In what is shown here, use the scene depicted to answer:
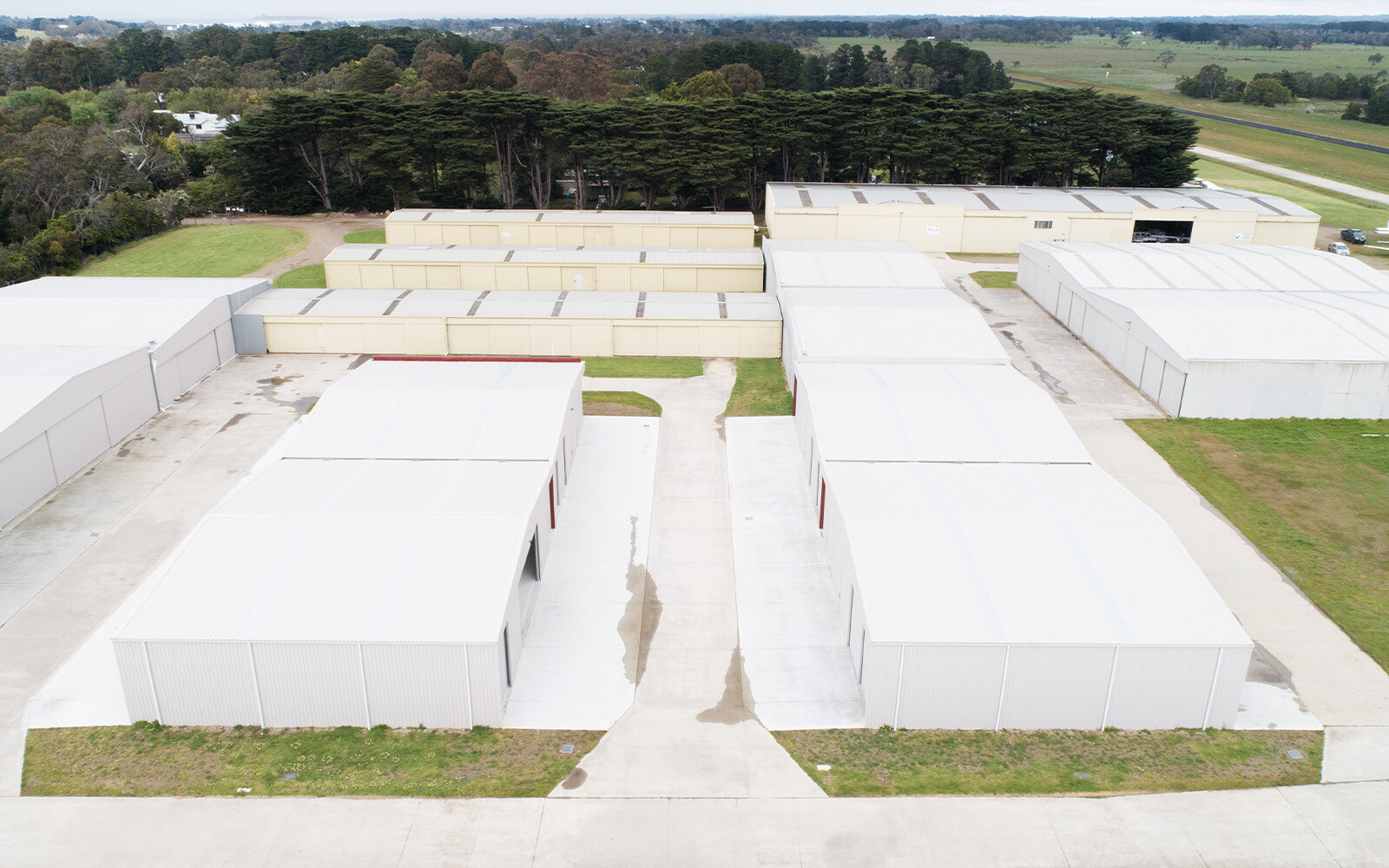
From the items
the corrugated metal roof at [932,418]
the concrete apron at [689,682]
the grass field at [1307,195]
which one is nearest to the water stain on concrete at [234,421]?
the concrete apron at [689,682]

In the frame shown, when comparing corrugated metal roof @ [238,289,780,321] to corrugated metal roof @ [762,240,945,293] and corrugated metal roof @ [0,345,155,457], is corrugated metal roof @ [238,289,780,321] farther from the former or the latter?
corrugated metal roof @ [0,345,155,457]

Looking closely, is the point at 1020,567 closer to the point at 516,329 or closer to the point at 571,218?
the point at 516,329

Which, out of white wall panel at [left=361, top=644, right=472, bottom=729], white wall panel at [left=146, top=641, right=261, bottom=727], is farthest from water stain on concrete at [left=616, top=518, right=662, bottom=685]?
white wall panel at [left=146, top=641, right=261, bottom=727]

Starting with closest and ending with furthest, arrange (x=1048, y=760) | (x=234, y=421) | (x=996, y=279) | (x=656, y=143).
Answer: (x=1048, y=760), (x=234, y=421), (x=996, y=279), (x=656, y=143)

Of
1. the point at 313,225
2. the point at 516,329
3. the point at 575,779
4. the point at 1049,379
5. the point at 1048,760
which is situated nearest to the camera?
the point at 575,779

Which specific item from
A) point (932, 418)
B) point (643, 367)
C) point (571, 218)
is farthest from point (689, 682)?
point (571, 218)

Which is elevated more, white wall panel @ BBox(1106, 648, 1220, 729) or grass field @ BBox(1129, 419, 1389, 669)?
white wall panel @ BBox(1106, 648, 1220, 729)

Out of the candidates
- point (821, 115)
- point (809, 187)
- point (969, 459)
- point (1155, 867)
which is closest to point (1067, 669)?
point (1155, 867)

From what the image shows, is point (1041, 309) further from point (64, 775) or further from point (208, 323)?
point (64, 775)
